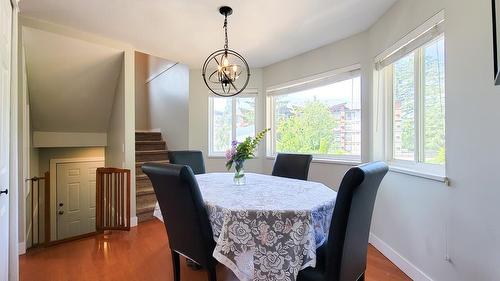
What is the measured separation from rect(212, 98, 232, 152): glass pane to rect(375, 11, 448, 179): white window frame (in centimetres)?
245

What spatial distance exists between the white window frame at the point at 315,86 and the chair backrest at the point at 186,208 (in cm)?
214

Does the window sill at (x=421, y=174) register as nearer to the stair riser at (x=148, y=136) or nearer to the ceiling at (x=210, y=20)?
the ceiling at (x=210, y=20)

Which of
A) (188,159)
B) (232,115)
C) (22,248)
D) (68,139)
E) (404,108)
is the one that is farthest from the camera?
(232,115)

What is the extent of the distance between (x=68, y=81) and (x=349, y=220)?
12.7 ft

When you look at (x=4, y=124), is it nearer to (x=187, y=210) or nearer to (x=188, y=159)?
(x=187, y=210)

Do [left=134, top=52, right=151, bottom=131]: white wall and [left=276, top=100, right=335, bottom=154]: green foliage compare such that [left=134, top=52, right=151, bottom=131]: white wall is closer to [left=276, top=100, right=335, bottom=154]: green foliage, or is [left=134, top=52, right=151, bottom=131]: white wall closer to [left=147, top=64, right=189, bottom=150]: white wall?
[left=147, top=64, right=189, bottom=150]: white wall

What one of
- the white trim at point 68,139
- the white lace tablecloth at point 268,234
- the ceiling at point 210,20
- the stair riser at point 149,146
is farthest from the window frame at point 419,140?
the white trim at point 68,139

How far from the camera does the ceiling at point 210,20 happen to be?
7.78ft

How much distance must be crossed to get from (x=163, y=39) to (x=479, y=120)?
121 inches

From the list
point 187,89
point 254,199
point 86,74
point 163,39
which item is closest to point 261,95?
point 187,89

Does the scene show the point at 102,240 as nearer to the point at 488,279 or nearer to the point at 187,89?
the point at 187,89

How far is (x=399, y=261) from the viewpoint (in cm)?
232

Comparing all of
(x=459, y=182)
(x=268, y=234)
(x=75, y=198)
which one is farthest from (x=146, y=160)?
(x=459, y=182)

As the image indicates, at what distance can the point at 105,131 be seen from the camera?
14.8 ft
